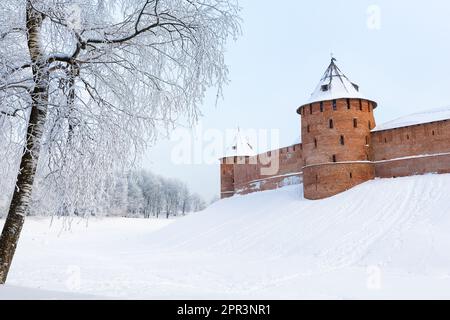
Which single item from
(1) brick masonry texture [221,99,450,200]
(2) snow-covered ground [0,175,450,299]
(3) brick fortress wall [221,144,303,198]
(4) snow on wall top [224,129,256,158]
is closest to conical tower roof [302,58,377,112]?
(1) brick masonry texture [221,99,450,200]

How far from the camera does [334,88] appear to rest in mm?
20500

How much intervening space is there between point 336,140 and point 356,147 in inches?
40.7

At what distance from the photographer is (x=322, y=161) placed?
778 inches

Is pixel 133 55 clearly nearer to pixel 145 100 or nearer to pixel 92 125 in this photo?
pixel 145 100

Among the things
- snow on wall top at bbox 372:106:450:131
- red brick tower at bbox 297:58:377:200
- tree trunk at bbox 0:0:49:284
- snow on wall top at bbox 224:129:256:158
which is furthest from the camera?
snow on wall top at bbox 224:129:256:158

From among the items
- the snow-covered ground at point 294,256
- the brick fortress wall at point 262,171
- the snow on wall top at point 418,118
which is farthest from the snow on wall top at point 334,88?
the snow-covered ground at point 294,256

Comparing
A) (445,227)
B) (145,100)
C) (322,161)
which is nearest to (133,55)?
(145,100)

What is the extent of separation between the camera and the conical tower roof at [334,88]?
20.1 meters

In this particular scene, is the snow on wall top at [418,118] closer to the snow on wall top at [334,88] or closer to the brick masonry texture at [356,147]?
the brick masonry texture at [356,147]

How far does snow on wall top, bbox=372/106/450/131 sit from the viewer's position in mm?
18306

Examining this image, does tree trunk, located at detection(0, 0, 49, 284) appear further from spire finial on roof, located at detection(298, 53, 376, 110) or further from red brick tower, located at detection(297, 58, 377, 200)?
spire finial on roof, located at detection(298, 53, 376, 110)

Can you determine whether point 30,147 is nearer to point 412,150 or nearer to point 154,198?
point 412,150

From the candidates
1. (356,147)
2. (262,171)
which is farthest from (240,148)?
(356,147)
